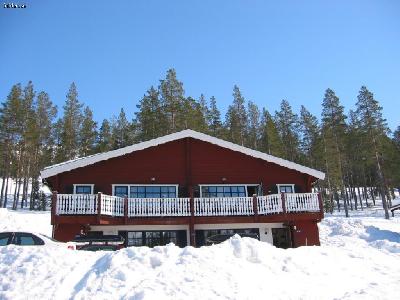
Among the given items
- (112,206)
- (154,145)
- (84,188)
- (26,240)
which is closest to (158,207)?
(112,206)

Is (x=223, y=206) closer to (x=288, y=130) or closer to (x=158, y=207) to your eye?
(x=158, y=207)

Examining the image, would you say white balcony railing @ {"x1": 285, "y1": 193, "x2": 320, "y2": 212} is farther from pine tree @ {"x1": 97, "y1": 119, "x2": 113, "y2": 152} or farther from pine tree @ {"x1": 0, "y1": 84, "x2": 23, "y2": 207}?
pine tree @ {"x1": 0, "y1": 84, "x2": 23, "y2": 207}

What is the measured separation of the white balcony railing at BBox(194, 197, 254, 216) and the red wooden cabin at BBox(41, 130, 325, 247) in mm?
51

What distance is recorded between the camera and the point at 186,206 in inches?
808

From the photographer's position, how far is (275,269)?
438 inches

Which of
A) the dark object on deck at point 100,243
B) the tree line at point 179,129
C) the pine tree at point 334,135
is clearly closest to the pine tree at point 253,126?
the tree line at point 179,129

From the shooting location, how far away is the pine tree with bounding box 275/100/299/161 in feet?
189

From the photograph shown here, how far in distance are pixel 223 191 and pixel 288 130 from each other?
124 ft

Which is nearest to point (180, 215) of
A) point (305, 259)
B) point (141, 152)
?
point (141, 152)

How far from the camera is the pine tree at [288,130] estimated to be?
57625 mm

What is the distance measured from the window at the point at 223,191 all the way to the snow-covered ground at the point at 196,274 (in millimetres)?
9681

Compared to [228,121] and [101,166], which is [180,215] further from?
[228,121]

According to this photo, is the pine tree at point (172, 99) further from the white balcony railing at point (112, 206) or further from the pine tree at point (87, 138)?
the white balcony railing at point (112, 206)

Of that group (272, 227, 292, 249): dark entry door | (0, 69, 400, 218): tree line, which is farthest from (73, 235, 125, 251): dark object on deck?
(0, 69, 400, 218): tree line
